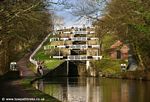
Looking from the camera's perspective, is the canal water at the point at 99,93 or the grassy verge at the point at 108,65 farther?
the grassy verge at the point at 108,65

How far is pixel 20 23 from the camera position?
104ft

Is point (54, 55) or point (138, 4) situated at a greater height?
point (138, 4)

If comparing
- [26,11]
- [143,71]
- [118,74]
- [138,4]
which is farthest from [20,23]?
[118,74]

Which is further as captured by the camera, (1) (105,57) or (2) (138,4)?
(1) (105,57)

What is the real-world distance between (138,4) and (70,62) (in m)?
57.9

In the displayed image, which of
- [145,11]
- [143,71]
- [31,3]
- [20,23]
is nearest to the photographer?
[145,11]

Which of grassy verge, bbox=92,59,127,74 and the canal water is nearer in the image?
the canal water

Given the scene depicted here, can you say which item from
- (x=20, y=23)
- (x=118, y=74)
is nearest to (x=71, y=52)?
(x=118, y=74)

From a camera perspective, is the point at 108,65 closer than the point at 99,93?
No

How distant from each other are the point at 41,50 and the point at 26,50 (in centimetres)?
274

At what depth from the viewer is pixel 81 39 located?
83562 mm

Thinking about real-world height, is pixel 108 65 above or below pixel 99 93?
below

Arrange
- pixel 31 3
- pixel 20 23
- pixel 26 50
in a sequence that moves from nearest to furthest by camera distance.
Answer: pixel 31 3
pixel 20 23
pixel 26 50

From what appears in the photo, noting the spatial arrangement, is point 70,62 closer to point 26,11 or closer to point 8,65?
point 8,65
